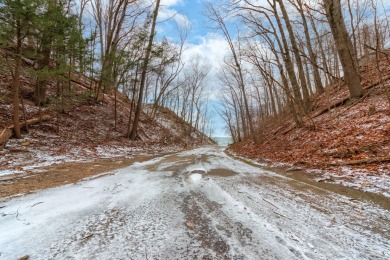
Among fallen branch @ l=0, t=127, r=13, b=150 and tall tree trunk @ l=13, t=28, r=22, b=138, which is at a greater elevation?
tall tree trunk @ l=13, t=28, r=22, b=138

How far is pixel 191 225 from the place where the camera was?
73.0 inches

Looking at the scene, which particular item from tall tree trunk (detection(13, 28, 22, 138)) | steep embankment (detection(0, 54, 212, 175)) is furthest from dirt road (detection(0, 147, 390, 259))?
tall tree trunk (detection(13, 28, 22, 138))

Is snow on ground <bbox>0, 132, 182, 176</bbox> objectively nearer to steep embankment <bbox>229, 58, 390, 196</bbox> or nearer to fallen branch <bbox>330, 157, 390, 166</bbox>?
steep embankment <bbox>229, 58, 390, 196</bbox>

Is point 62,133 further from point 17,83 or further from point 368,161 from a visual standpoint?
point 368,161

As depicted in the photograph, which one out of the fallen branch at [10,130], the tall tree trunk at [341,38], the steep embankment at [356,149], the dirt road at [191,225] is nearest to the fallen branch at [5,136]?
the fallen branch at [10,130]

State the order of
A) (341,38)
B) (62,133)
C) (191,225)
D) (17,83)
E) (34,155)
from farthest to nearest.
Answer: (62,133), (341,38), (17,83), (34,155), (191,225)

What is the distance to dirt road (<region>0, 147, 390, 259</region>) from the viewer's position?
4.69 feet

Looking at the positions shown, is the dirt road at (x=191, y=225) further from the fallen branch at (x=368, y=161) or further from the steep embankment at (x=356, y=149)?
the fallen branch at (x=368, y=161)

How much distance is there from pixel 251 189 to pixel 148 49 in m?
13.9

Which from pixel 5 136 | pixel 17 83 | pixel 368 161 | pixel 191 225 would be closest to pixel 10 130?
pixel 5 136

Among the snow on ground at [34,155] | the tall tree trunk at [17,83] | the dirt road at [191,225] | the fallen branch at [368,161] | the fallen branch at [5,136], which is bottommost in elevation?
the dirt road at [191,225]

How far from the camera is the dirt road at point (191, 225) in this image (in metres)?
1.43

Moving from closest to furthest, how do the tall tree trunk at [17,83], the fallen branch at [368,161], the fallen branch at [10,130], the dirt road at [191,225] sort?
the dirt road at [191,225] → the fallen branch at [368,161] → the fallen branch at [10,130] → the tall tree trunk at [17,83]

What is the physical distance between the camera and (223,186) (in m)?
3.38
